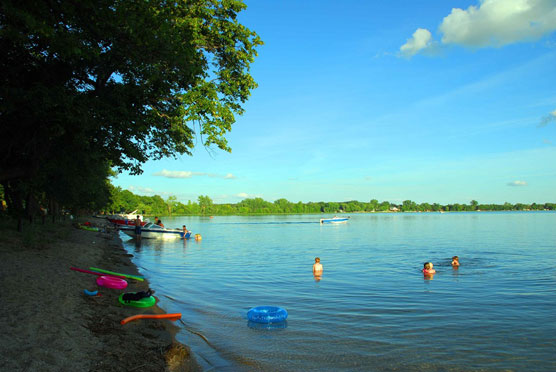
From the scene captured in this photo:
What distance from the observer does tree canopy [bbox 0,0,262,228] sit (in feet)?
29.6

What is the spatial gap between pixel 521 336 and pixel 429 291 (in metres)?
6.24

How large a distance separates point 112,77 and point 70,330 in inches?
348

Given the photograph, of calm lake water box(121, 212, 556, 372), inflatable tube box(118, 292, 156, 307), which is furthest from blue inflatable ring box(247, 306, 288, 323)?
inflatable tube box(118, 292, 156, 307)

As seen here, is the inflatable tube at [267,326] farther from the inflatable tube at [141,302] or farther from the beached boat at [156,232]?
the beached boat at [156,232]

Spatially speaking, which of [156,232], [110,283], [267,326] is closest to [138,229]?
[156,232]

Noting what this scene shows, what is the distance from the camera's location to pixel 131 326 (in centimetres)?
880

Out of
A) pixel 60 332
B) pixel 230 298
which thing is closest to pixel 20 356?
pixel 60 332

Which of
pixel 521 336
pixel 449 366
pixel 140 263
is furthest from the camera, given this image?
pixel 140 263

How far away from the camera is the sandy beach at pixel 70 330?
19.0 feet

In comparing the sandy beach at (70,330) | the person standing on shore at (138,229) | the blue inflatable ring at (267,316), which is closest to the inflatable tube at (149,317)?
the sandy beach at (70,330)

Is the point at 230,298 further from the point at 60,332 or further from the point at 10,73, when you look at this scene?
the point at 10,73

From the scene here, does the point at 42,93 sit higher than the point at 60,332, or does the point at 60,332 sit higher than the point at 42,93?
the point at 42,93

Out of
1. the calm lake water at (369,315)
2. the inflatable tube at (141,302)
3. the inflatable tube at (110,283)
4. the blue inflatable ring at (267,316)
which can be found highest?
the inflatable tube at (110,283)

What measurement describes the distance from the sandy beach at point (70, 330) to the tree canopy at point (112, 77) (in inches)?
169
